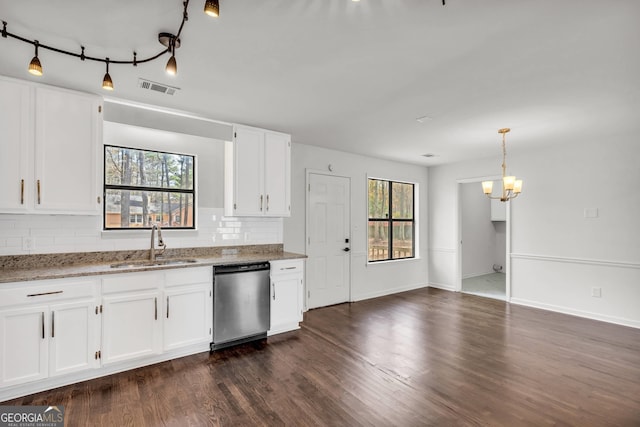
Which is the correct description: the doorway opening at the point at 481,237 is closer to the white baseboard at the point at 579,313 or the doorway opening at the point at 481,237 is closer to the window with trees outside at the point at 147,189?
the white baseboard at the point at 579,313

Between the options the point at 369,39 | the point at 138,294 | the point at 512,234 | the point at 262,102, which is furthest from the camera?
the point at 512,234

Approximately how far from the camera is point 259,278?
137 inches

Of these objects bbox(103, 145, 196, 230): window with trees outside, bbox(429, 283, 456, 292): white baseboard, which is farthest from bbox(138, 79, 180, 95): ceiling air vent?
bbox(429, 283, 456, 292): white baseboard

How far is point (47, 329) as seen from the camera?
2402 mm

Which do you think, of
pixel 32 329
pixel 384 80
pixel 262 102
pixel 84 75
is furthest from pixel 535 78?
pixel 32 329

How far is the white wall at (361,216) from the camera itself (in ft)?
15.1

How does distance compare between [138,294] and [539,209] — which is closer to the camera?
[138,294]

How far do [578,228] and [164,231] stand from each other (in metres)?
5.57

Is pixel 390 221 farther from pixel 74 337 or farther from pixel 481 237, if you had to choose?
pixel 74 337

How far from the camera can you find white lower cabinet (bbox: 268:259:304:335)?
3.64 metres

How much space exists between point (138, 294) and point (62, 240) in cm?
93

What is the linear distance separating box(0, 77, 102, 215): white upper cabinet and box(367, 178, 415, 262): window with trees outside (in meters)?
4.12

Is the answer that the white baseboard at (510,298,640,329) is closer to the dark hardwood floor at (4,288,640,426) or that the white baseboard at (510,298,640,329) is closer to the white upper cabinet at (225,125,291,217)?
the dark hardwood floor at (4,288,640,426)

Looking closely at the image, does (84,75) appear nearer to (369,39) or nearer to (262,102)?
(262,102)
